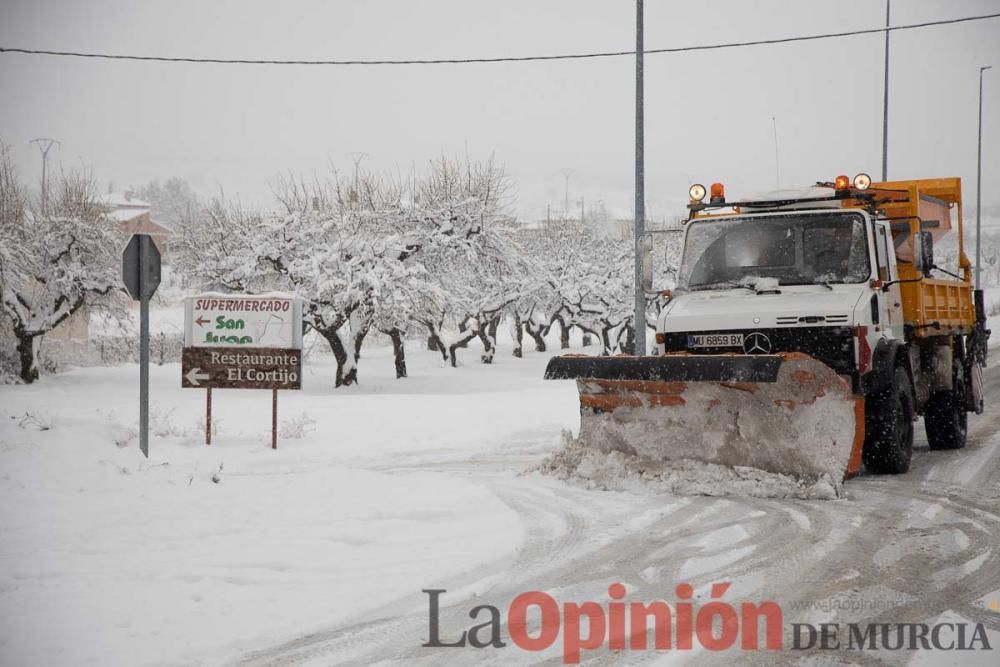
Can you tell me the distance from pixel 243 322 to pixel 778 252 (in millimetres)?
6645

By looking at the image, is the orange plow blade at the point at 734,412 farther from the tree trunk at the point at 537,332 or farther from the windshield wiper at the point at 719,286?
the tree trunk at the point at 537,332

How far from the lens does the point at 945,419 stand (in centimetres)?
1054

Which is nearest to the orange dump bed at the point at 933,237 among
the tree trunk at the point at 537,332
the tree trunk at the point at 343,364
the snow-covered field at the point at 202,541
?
the snow-covered field at the point at 202,541

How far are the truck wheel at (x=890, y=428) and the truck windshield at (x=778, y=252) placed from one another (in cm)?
109

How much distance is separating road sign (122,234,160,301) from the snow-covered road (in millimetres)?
1397

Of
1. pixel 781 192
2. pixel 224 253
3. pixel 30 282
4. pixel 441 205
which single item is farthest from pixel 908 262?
pixel 30 282

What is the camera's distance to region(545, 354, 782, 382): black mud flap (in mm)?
7145

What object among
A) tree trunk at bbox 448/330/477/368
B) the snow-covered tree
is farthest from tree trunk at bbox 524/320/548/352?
the snow-covered tree

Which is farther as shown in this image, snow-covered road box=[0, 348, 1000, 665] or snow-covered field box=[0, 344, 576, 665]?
snow-covered field box=[0, 344, 576, 665]

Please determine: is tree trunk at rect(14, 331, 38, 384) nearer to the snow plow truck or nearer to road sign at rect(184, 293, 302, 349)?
road sign at rect(184, 293, 302, 349)

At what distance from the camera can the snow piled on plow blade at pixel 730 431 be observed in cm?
751

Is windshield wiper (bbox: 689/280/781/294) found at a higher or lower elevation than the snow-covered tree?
lower

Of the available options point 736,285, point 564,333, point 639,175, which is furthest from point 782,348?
point 564,333

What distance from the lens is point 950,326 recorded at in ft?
35.2
